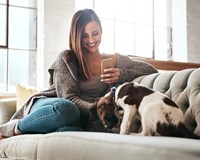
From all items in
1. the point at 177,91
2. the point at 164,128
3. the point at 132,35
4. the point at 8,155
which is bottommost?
the point at 8,155

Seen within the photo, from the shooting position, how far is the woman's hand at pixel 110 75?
2.15 m

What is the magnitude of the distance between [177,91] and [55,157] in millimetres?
676

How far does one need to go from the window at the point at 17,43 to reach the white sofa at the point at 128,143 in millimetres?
1521

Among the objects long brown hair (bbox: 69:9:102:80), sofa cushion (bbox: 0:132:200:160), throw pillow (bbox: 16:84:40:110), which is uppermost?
long brown hair (bbox: 69:9:102:80)

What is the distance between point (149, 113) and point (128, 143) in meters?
0.35

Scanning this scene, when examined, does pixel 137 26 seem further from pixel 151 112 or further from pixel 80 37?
pixel 151 112

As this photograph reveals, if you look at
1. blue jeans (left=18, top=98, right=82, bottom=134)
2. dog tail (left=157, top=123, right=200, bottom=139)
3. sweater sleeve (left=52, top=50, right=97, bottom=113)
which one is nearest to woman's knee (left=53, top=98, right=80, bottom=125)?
blue jeans (left=18, top=98, right=82, bottom=134)

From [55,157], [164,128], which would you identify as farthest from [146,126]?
[55,157]

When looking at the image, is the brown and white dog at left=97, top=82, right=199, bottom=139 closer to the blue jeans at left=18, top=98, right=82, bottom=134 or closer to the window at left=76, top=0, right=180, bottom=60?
the blue jeans at left=18, top=98, right=82, bottom=134

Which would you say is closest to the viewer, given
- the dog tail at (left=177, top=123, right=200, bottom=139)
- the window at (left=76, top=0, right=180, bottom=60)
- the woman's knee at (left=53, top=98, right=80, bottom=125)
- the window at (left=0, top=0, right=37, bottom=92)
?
the dog tail at (left=177, top=123, right=200, bottom=139)

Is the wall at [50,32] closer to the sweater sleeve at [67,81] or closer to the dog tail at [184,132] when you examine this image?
the sweater sleeve at [67,81]

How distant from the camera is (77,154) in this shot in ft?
4.80

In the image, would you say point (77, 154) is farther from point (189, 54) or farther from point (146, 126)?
point (189, 54)

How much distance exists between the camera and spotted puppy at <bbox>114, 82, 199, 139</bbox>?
4.98 feet
